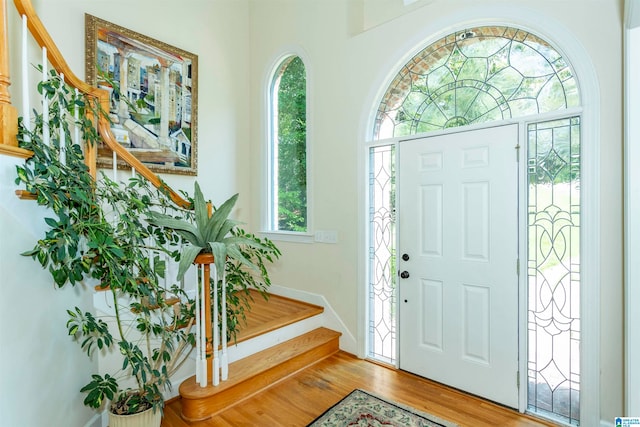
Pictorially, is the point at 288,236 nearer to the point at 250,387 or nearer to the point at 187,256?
the point at 250,387

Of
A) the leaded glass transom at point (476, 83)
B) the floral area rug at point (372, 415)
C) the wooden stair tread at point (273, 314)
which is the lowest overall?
the floral area rug at point (372, 415)

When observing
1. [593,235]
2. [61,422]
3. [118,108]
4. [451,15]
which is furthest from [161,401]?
[451,15]

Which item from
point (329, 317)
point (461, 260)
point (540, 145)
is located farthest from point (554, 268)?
point (329, 317)

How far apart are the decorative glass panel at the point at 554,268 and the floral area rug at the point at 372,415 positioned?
78cm

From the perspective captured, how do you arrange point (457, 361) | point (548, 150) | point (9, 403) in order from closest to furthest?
point (9, 403), point (548, 150), point (457, 361)

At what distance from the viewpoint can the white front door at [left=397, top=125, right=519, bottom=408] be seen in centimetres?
243

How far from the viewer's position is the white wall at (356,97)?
203 centimetres

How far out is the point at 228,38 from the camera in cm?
415

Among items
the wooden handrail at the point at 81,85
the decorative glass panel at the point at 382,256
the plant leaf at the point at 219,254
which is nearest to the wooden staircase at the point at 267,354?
the decorative glass panel at the point at 382,256

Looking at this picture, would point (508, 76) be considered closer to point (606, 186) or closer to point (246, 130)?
point (606, 186)

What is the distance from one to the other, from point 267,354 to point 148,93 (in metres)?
2.89

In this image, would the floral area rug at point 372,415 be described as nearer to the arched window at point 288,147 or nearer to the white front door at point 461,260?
the white front door at point 461,260

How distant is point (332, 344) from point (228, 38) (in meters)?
3.90

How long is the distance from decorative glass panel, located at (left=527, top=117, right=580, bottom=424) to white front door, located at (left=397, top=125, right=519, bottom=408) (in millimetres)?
119
